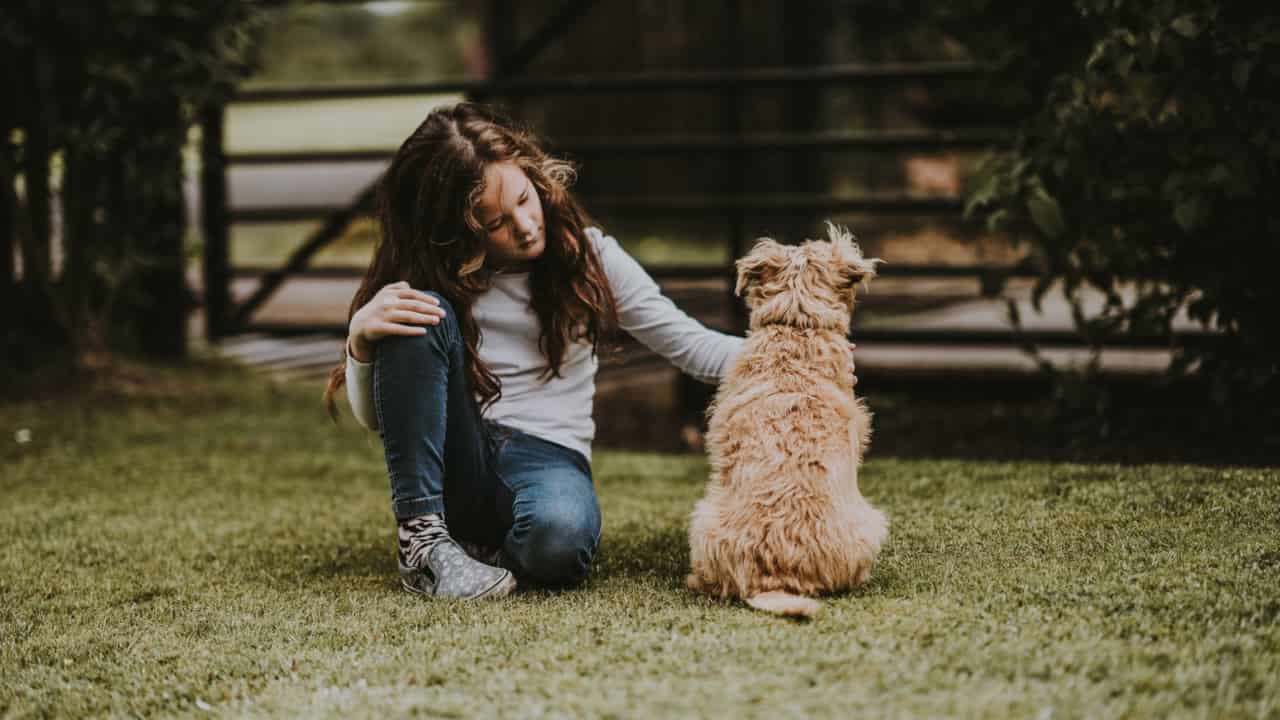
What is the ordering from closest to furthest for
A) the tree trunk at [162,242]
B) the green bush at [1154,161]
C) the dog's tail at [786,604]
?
the dog's tail at [786,604] < the green bush at [1154,161] < the tree trunk at [162,242]

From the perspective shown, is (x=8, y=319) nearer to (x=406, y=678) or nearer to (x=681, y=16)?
(x=406, y=678)

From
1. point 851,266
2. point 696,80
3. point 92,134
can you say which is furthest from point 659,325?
point 92,134

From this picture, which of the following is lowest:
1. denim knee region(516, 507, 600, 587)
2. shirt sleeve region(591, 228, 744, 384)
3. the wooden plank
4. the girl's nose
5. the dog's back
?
denim knee region(516, 507, 600, 587)

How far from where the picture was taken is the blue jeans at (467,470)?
103 inches

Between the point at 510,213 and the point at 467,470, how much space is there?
58 cm

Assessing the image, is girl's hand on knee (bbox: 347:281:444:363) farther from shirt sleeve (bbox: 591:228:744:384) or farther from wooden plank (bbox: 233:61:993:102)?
wooden plank (bbox: 233:61:993:102)

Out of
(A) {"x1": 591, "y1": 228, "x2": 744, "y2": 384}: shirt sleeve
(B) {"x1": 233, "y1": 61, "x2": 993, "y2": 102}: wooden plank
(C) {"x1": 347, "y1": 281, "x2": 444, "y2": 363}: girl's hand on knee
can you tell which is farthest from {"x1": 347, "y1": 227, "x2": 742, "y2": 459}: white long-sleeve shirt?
(B) {"x1": 233, "y1": 61, "x2": 993, "y2": 102}: wooden plank

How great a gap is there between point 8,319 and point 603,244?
4.12 meters

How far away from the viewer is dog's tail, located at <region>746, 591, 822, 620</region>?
2.23 m

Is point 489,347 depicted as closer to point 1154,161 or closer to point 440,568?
point 440,568

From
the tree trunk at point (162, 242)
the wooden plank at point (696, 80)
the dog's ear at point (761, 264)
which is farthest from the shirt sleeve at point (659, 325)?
the tree trunk at point (162, 242)

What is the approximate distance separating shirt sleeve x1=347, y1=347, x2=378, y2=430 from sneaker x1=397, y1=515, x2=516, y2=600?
0.27m

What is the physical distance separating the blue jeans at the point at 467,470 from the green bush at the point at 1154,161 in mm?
1700

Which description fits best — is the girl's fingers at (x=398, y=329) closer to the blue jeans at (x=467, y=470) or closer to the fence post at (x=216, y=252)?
the blue jeans at (x=467, y=470)
